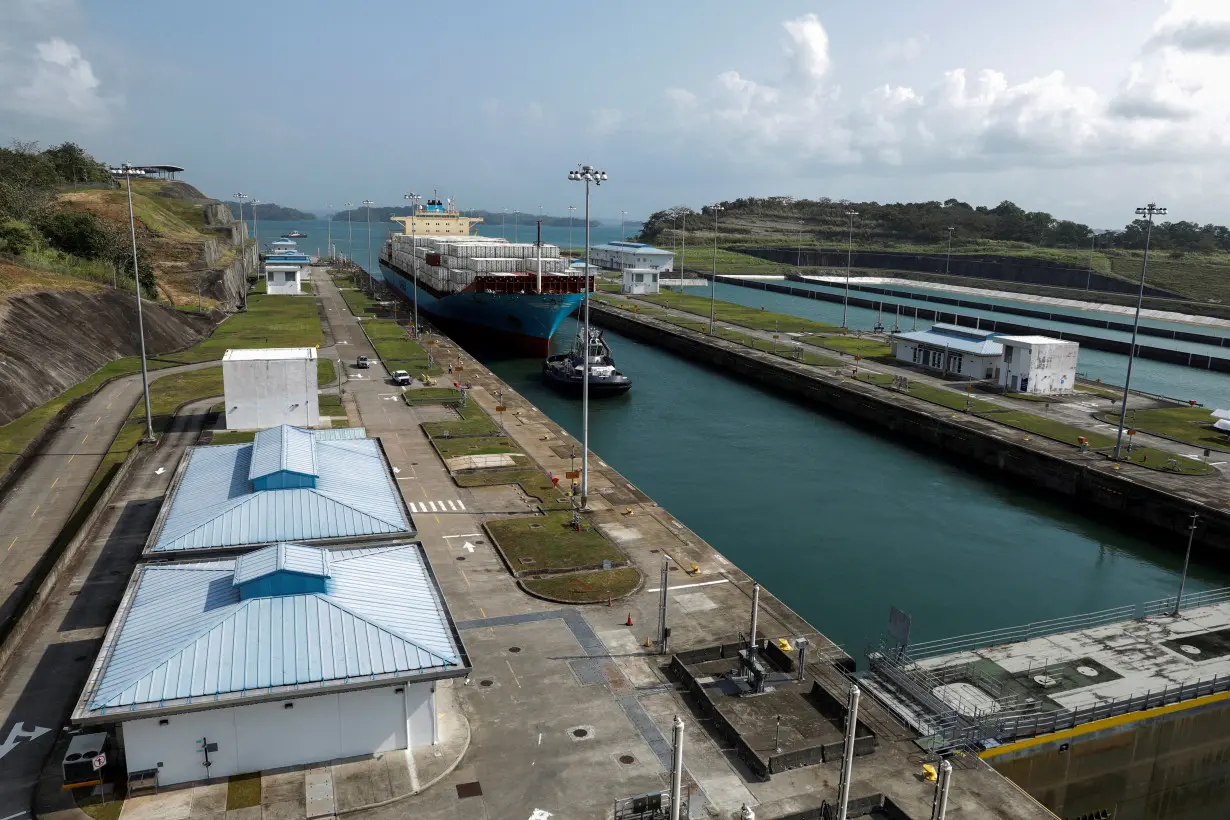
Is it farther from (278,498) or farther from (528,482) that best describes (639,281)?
(278,498)

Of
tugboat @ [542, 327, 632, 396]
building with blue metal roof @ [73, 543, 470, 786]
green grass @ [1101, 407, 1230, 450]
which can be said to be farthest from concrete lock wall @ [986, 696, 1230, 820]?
tugboat @ [542, 327, 632, 396]

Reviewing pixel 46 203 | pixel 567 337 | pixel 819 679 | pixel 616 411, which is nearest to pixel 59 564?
pixel 819 679

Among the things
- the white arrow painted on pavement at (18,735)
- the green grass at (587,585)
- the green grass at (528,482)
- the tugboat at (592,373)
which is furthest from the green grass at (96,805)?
the tugboat at (592,373)

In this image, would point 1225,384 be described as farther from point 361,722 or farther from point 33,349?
point 33,349

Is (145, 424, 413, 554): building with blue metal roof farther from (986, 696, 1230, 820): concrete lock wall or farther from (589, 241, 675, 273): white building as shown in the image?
(589, 241, 675, 273): white building

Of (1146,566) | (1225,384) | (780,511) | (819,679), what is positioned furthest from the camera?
(1225,384)

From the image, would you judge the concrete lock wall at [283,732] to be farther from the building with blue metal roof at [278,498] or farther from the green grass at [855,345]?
the green grass at [855,345]
